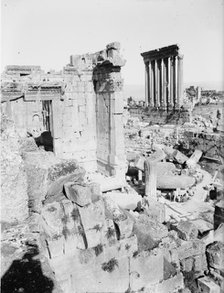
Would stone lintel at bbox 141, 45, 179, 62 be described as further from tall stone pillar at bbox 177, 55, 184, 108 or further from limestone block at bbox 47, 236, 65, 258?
limestone block at bbox 47, 236, 65, 258

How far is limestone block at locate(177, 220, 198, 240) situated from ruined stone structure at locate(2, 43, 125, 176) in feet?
19.2

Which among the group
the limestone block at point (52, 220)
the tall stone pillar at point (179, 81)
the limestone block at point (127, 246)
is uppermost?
the tall stone pillar at point (179, 81)

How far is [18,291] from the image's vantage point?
3322 millimetres

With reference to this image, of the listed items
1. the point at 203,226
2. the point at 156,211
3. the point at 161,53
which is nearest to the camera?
the point at 203,226

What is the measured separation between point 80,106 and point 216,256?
9.62 meters

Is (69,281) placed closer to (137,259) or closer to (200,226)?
(137,259)

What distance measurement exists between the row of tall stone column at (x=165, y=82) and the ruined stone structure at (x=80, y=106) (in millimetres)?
18368

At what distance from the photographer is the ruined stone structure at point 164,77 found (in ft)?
99.7

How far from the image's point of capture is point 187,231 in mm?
8008

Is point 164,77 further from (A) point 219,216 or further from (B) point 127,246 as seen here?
(B) point 127,246

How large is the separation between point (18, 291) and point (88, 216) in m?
1.71

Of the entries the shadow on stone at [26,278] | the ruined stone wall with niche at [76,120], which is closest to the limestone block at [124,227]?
the shadow on stone at [26,278]

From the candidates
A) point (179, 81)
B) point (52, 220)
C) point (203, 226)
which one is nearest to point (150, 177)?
point (203, 226)

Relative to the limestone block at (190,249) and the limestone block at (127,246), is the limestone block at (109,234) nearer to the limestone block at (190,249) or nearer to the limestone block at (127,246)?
the limestone block at (127,246)
